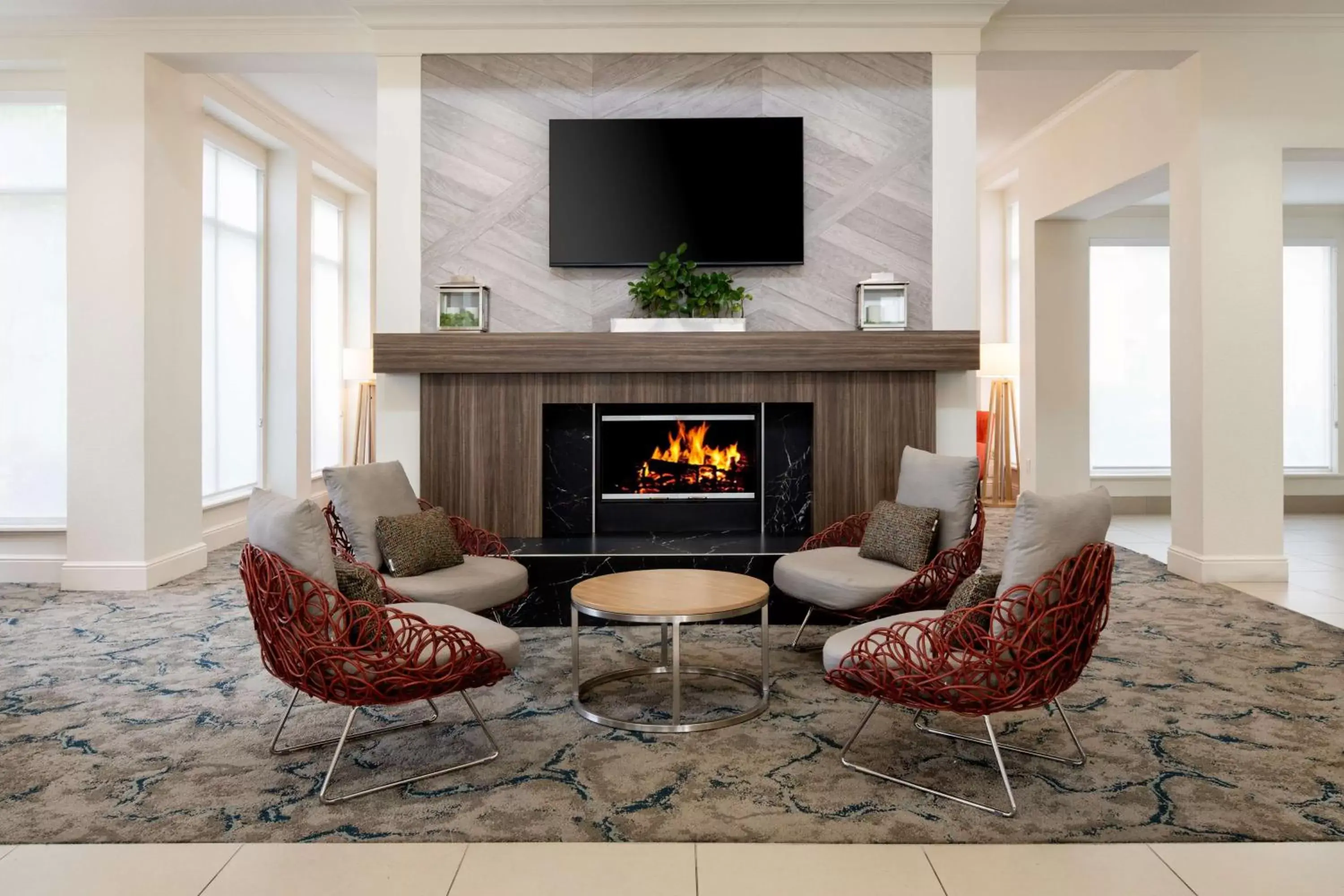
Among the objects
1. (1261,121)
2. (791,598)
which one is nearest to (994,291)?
(1261,121)

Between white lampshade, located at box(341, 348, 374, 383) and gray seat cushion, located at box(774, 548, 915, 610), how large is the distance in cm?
625

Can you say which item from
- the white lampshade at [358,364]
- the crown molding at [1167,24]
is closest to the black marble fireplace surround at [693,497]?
the crown molding at [1167,24]

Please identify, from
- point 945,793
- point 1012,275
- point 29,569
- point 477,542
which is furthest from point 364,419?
point 945,793

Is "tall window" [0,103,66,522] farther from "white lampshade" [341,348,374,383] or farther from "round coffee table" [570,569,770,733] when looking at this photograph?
"round coffee table" [570,569,770,733]

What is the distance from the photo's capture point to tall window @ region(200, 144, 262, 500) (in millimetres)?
7125

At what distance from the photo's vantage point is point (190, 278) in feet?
20.1

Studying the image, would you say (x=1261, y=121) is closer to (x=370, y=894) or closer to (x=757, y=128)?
(x=757, y=128)

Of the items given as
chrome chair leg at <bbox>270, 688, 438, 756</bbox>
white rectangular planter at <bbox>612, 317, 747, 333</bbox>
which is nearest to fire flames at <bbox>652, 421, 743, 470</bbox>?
white rectangular planter at <bbox>612, 317, 747, 333</bbox>

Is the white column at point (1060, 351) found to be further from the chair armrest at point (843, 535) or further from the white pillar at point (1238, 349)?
the chair armrest at point (843, 535)

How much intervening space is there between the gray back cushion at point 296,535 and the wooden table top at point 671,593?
953 mm

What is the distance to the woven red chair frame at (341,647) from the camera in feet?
8.97

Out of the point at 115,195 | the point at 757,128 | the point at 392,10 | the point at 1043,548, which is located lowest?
the point at 1043,548

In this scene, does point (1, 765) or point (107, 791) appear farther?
point (1, 765)

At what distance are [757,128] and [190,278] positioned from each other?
12.5 ft
